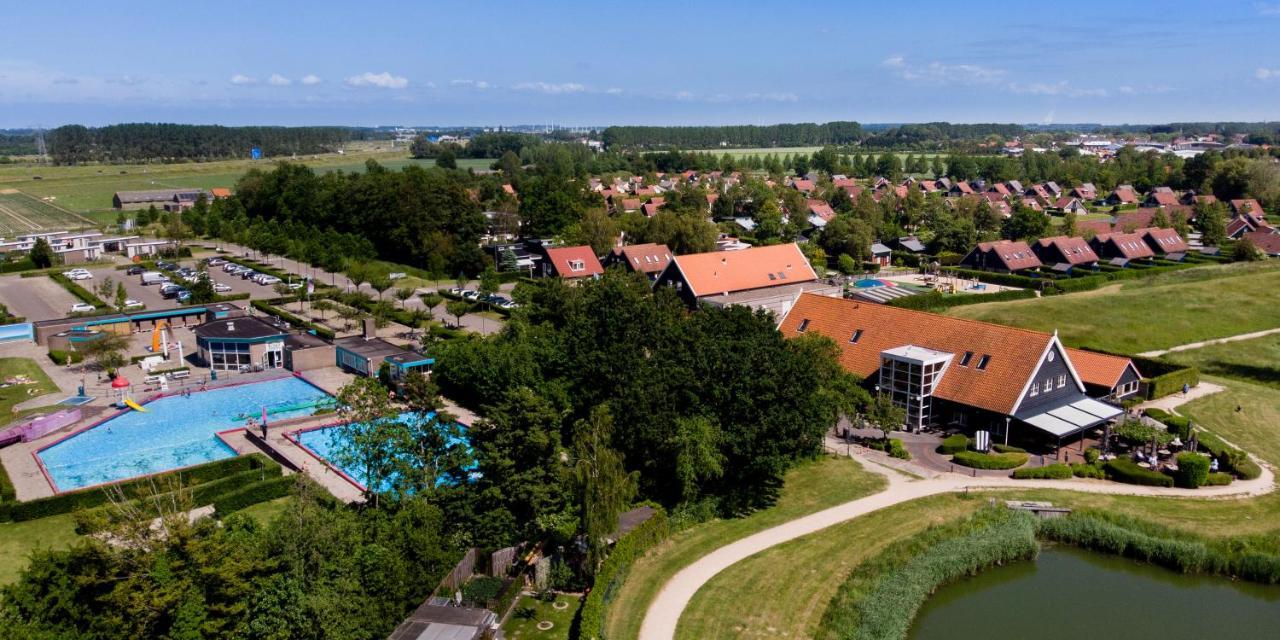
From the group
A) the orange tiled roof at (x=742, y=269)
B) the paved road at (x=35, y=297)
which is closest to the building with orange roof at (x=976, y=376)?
the orange tiled roof at (x=742, y=269)

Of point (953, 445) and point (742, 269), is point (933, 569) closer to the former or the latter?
point (953, 445)

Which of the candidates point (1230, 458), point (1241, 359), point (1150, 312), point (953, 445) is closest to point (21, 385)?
point (953, 445)

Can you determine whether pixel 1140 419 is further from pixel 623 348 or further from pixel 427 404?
pixel 427 404

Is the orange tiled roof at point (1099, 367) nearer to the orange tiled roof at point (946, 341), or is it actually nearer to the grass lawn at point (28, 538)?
the orange tiled roof at point (946, 341)

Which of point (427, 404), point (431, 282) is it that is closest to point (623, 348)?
point (427, 404)

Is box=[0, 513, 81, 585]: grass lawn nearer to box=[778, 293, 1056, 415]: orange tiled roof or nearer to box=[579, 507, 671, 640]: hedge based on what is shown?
box=[579, 507, 671, 640]: hedge

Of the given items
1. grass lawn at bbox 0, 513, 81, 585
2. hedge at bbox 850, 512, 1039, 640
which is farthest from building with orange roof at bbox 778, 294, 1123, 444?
grass lawn at bbox 0, 513, 81, 585

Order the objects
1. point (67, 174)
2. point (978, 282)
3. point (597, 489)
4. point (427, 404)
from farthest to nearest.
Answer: point (67, 174)
point (978, 282)
point (427, 404)
point (597, 489)
